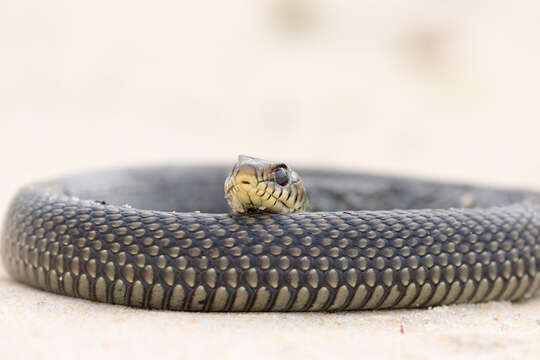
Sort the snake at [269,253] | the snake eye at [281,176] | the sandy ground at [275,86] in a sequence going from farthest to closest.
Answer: the sandy ground at [275,86] → the snake eye at [281,176] → the snake at [269,253]

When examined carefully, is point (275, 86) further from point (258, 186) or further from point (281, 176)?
point (258, 186)

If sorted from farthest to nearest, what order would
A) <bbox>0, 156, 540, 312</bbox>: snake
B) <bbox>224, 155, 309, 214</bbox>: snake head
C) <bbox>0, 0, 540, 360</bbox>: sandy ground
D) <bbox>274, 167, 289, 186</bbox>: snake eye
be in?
1. <bbox>0, 0, 540, 360</bbox>: sandy ground
2. <bbox>274, 167, 289, 186</bbox>: snake eye
3. <bbox>224, 155, 309, 214</bbox>: snake head
4. <bbox>0, 156, 540, 312</bbox>: snake

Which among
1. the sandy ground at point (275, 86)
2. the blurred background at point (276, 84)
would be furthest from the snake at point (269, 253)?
the blurred background at point (276, 84)

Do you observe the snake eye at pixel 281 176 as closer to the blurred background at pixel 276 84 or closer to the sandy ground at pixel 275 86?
the sandy ground at pixel 275 86

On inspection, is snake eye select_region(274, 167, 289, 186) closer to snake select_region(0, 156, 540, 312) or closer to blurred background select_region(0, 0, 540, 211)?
snake select_region(0, 156, 540, 312)

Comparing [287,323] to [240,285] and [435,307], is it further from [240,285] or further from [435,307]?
[435,307]

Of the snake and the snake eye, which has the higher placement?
the snake eye

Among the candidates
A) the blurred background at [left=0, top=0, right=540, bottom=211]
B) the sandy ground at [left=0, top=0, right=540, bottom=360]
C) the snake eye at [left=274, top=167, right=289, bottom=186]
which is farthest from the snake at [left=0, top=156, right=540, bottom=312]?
the blurred background at [left=0, top=0, right=540, bottom=211]
